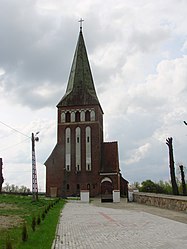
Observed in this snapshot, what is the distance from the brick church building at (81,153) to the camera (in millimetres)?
47000

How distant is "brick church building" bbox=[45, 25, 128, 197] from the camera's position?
47.0 meters

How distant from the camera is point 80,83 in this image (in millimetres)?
52375

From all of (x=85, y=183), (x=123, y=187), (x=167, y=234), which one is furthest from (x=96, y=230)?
(x=123, y=187)

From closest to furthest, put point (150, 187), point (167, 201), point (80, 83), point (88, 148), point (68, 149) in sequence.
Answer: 1. point (167, 201)
2. point (88, 148)
3. point (68, 149)
4. point (150, 187)
5. point (80, 83)

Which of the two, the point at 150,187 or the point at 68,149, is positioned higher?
the point at 68,149

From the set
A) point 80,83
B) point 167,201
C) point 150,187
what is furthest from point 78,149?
point 167,201

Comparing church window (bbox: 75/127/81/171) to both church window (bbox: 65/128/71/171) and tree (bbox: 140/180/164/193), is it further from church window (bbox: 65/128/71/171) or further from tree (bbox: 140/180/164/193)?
tree (bbox: 140/180/164/193)

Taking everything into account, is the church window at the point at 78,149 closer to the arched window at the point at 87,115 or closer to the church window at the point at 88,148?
the church window at the point at 88,148

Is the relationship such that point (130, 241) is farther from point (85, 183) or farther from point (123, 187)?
point (123, 187)

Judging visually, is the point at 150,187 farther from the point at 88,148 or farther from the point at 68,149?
the point at 68,149

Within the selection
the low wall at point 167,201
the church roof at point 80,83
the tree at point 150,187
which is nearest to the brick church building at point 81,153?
the church roof at point 80,83

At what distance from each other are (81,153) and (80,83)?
1112 centimetres

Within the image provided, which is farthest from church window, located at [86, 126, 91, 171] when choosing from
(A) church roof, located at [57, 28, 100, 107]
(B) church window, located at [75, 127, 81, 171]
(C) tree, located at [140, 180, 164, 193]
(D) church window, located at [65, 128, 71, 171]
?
(C) tree, located at [140, 180, 164, 193]

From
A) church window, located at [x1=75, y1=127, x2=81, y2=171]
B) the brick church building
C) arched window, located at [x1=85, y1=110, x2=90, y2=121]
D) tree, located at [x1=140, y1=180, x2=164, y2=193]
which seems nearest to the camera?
the brick church building
